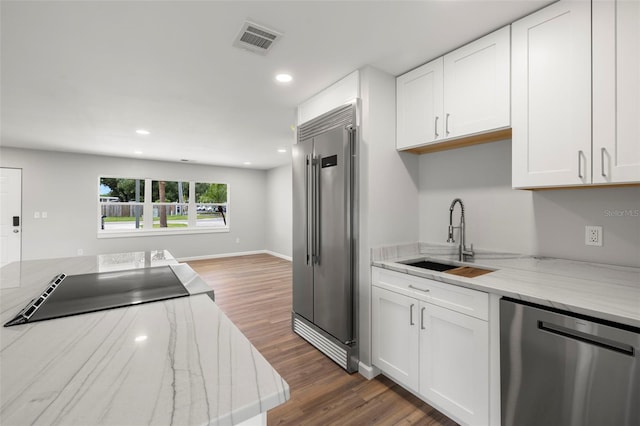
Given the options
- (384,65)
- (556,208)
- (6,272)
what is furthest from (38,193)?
(556,208)

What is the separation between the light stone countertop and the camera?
122 centimetres

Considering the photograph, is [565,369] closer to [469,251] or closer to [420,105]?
[469,251]

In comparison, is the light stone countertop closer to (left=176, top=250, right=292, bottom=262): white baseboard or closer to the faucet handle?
the faucet handle

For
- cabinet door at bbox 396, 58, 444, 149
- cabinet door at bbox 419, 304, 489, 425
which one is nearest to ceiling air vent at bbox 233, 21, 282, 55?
cabinet door at bbox 396, 58, 444, 149

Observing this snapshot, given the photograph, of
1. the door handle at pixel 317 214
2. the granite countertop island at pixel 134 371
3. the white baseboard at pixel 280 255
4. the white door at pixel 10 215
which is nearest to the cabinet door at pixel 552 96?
the door handle at pixel 317 214

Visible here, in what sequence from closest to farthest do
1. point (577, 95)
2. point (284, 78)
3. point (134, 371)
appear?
point (134, 371)
point (577, 95)
point (284, 78)

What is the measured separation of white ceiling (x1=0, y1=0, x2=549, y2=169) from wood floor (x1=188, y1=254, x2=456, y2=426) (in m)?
2.42

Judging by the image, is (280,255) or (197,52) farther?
(280,255)

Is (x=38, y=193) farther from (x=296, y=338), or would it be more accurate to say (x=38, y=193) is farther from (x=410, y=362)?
(x=410, y=362)

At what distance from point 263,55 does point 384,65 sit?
93 centimetres

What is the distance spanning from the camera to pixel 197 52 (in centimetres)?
214

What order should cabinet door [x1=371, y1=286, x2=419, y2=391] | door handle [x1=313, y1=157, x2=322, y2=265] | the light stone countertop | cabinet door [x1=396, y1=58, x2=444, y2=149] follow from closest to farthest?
1. the light stone countertop
2. cabinet door [x1=371, y1=286, x2=419, y2=391]
3. cabinet door [x1=396, y1=58, x2=444, y2=149]
4. door handle [x1=313, y1=157, x2=322, y2=265]

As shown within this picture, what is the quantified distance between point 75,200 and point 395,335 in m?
6.69

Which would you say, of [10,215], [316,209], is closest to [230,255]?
[10,215]
